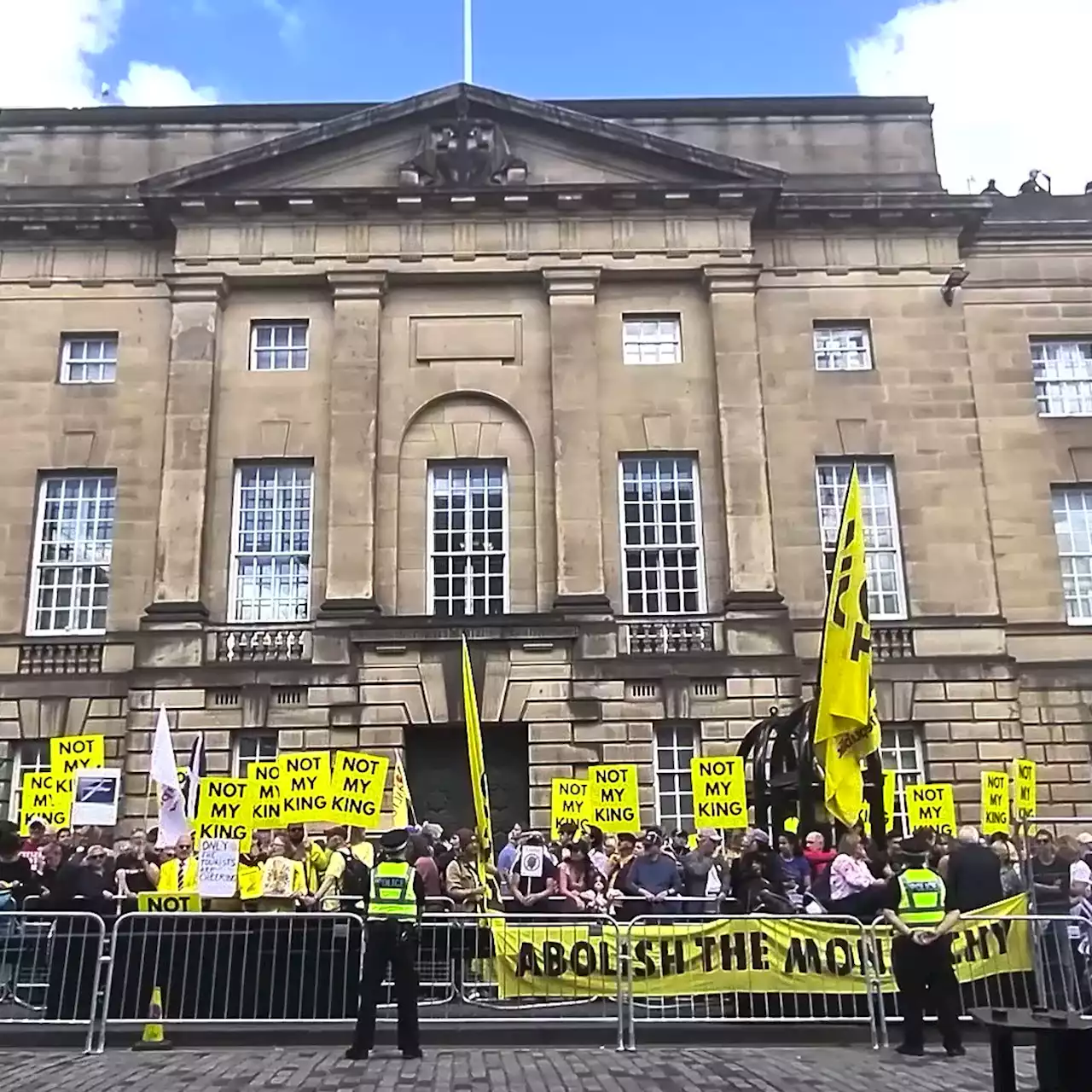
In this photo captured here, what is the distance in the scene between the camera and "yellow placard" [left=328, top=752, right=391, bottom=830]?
55.4 ft

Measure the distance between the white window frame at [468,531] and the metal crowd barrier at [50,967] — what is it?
11.7 meters

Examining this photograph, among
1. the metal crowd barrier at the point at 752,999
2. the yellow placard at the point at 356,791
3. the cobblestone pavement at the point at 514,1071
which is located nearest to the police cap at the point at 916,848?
the metal crowd barrier at the point at 752,999

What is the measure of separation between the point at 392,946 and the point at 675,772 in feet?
41.2

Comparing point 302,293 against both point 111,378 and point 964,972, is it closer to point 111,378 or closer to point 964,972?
point 111,378

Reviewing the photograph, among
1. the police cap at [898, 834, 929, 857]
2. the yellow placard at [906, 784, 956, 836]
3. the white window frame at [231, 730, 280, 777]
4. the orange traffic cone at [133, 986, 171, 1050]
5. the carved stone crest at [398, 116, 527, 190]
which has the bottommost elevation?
the orange traffic cone at [133, 986, 171, 1050]

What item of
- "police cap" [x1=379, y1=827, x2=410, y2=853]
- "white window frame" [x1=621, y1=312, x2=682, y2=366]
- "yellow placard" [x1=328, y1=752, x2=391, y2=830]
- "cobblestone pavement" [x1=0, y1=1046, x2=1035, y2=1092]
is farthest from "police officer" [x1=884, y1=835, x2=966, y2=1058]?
"white window frame" [x1=621, y1=312, x2=682, y2=366]

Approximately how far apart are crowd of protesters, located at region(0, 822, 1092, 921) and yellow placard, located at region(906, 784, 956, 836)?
0.61 m

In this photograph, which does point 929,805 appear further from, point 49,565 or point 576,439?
point 49,565

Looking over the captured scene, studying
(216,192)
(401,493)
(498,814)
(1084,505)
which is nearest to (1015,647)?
(1084,505)

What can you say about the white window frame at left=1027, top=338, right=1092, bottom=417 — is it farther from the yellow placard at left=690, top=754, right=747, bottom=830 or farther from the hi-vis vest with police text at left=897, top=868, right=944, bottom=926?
the hi-vis vest with police text at left=897, top=868, right=944, bottom=926

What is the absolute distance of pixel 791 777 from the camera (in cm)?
1822

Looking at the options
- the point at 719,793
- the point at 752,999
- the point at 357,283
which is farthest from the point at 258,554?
the point at 752,999

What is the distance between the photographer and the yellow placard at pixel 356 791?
665 inches

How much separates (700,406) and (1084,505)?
7.93m
